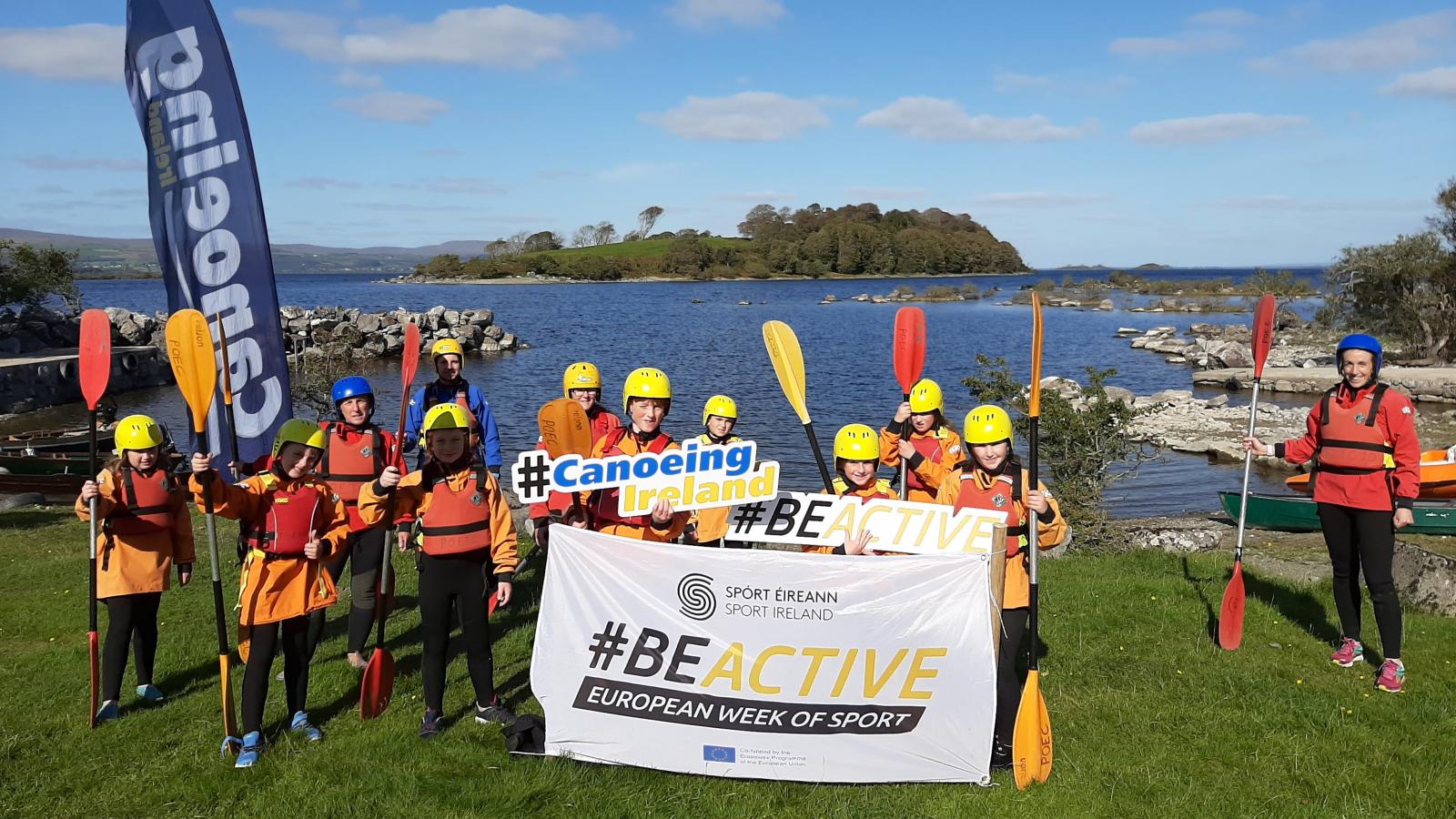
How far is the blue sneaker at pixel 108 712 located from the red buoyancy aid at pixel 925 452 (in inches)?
229

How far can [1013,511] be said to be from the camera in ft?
19.0

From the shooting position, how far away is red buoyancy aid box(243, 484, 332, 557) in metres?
5.71

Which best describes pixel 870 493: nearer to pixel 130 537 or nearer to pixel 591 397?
pixel 591 397

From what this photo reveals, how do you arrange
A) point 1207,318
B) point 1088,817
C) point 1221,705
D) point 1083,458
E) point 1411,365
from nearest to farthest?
point 1088,817
point 1221,705
point 1083,458
point 1411,365
point 1207,318

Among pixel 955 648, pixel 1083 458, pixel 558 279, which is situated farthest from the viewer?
pixel 558 279

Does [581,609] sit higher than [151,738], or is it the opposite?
[581,609]

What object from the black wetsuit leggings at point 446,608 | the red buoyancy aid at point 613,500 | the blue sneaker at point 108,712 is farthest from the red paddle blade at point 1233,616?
the blue sneaker at point 108,712

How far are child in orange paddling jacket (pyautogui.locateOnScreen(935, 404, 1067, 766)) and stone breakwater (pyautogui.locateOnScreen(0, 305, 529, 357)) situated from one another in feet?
114

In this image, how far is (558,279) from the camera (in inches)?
6294

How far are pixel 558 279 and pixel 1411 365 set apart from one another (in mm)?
134887

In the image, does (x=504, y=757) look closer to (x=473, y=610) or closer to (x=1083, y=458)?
(x=473, y=610)

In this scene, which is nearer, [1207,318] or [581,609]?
[581,609]

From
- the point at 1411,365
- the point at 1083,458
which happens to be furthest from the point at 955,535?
the point at 1411,365

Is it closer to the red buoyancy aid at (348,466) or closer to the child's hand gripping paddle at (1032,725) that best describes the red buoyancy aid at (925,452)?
the child's hand gripping paddle at (1032,725)
